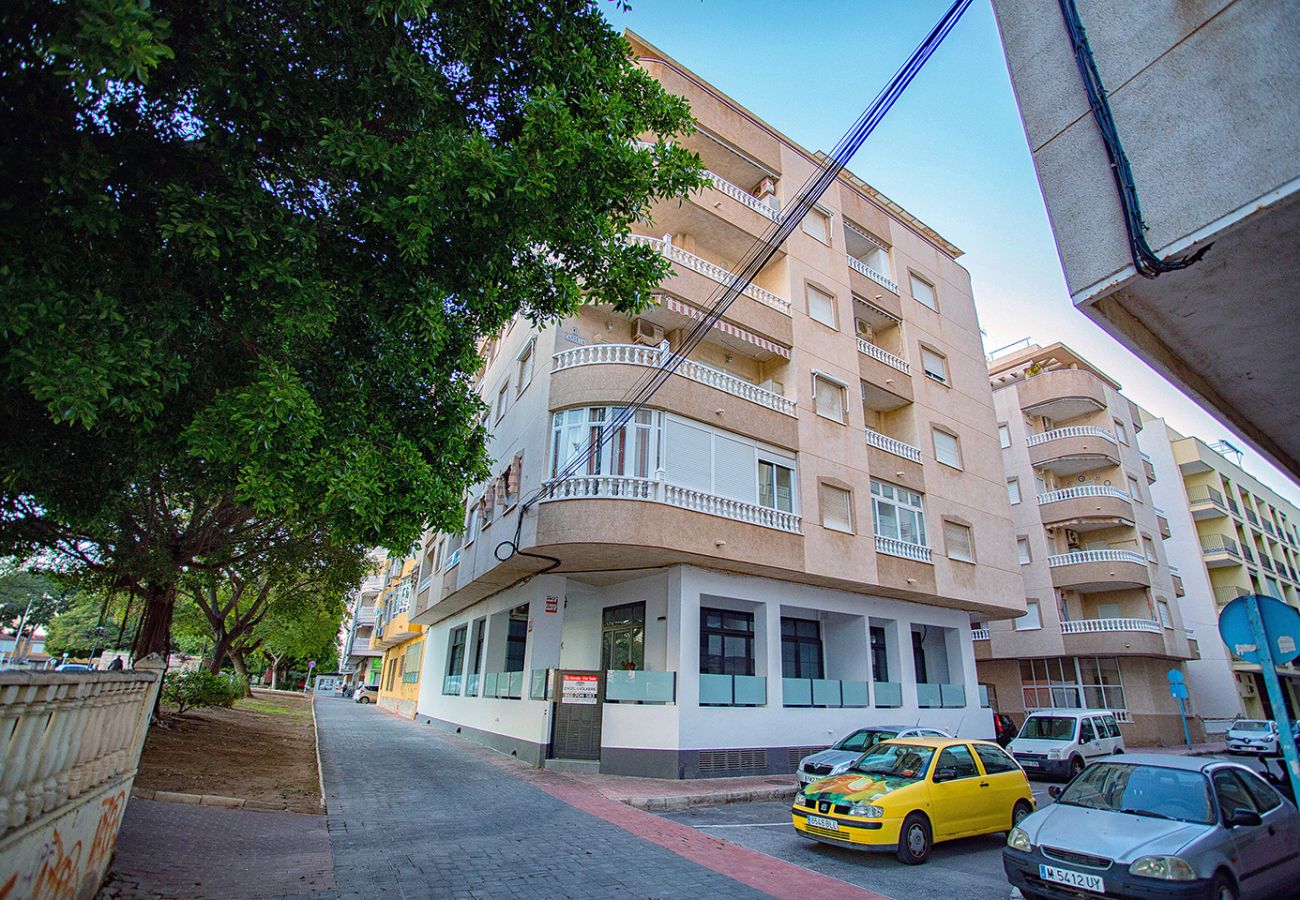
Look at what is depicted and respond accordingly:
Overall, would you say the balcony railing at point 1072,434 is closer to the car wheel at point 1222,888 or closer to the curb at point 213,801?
the car wheel at point 1222,888

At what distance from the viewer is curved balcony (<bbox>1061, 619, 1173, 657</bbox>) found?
1105 inches

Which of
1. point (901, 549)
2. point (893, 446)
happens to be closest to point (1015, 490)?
point (893, 446)

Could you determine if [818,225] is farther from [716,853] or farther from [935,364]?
[716,853]

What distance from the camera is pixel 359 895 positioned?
612cm

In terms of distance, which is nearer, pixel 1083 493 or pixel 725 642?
pixel 725 642

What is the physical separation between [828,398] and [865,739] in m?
9.88

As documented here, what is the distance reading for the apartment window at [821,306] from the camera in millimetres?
20297

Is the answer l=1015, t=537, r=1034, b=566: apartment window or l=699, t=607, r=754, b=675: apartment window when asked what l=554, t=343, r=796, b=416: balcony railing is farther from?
l=1015, t=537, r=1034, b=566: apartment window

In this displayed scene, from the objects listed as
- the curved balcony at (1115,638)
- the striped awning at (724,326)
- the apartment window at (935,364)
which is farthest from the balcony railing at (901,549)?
the curved balcony at (1115,638)

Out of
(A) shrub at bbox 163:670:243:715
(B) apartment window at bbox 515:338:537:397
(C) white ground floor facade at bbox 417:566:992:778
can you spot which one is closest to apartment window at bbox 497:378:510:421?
(B) apartment window at bbox 515:338:537:397

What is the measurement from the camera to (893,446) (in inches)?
810

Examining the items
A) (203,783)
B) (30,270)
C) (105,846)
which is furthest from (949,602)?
(30,270)

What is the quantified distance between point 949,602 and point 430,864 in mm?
18078

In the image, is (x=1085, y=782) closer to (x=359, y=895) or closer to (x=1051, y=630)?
(x=359, y=895)
